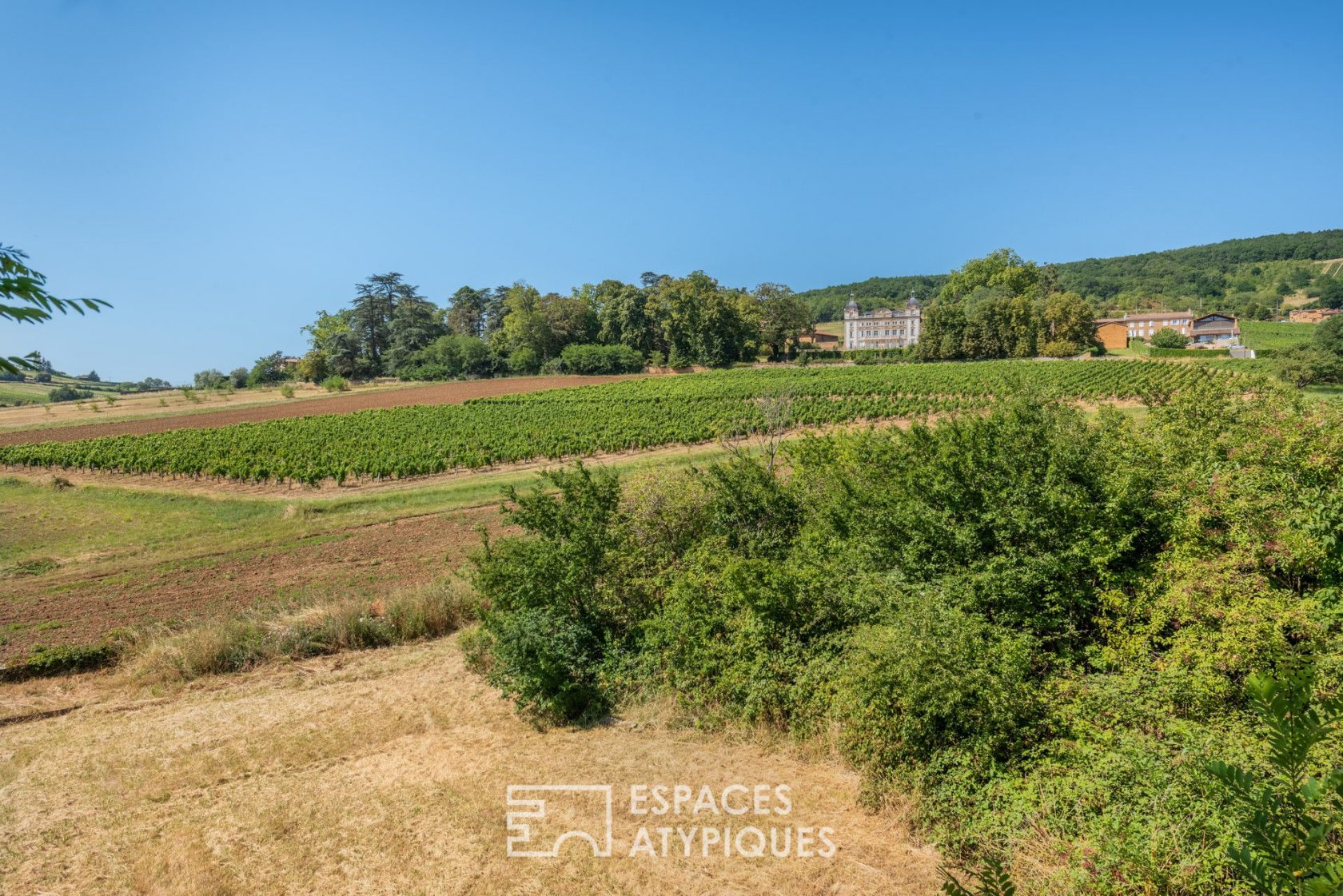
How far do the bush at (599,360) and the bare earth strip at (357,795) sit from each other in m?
79.6

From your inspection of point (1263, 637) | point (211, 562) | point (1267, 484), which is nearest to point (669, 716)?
point (1263, 637)

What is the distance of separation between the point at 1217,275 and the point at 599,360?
16257 centimetres

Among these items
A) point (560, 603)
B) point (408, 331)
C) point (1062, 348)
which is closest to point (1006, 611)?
point (560, 603)

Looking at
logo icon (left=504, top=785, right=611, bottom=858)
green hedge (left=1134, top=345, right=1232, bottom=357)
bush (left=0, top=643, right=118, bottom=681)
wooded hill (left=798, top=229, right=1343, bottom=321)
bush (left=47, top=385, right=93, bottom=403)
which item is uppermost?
wooded hill (left=798, top=229, right=1343, bottom=321)

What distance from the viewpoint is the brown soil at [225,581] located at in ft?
51.4

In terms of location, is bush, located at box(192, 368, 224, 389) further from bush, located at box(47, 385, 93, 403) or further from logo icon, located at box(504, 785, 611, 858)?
logo icon, located at box(504, 785, 611, 858)

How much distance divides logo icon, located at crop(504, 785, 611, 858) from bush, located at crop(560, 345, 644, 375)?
3300 inches

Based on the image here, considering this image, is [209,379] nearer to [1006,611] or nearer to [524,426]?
[524,426]

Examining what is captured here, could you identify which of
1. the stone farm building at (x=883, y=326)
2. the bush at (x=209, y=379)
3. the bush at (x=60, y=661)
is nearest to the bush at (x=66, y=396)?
the bush at (x=209, y=379)

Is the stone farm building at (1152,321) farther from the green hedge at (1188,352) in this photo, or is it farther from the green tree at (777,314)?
the green tree at (777,314)

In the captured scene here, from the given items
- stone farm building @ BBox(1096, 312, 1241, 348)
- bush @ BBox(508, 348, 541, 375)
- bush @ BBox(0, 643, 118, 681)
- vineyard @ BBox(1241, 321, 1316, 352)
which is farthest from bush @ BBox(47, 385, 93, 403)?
vineyard @ BBox(1241, 321, 1316, 352)

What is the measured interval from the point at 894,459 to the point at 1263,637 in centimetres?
641

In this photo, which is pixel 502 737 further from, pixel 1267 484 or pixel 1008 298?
pixel 1008 298

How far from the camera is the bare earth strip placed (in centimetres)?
746
